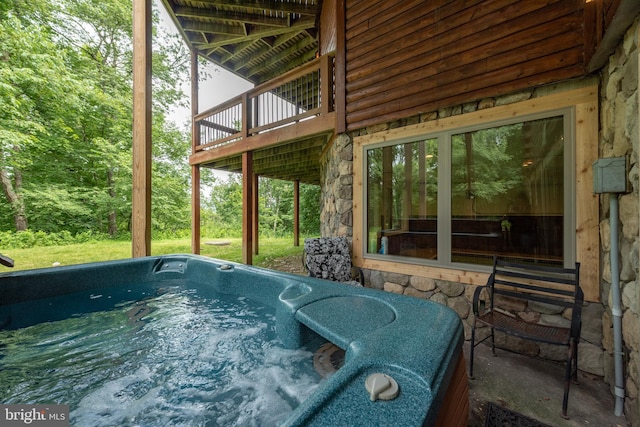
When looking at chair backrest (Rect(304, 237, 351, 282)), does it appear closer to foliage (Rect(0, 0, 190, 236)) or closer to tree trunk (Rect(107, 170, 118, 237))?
foliage (Rect(0, 0, 190, 236))

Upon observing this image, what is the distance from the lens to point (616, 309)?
1541 mm

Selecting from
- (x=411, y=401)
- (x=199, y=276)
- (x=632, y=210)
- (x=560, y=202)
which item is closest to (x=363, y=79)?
(x=560, y=202)

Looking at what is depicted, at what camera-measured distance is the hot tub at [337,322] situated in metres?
0.66

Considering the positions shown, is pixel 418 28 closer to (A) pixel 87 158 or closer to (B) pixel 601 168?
(B) pixel 601 168

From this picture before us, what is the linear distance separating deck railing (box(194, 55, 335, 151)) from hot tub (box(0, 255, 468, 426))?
2536 millimetres

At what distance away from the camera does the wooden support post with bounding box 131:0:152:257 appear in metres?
2.71

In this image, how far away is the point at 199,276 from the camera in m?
2.62

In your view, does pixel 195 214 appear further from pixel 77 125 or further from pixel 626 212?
pixel 626 212

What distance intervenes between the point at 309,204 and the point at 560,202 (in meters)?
9.66

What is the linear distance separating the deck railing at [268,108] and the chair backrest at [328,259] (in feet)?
6.07

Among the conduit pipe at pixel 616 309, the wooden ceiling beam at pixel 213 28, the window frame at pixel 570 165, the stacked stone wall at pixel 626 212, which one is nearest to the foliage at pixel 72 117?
the wooden ceiling beam at pixel 213 28

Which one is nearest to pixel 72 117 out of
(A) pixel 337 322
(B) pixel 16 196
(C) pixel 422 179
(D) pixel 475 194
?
(B) pixel 16 196

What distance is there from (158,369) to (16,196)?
28.8 feet

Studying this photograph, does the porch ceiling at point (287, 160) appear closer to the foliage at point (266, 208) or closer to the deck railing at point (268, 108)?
the deck railing at point (268, 108)
